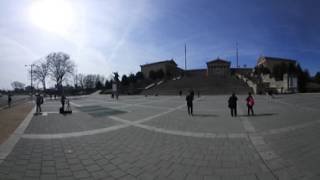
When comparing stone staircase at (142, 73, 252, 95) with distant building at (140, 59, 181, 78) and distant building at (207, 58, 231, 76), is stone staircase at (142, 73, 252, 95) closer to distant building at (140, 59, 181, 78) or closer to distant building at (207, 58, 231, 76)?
distant building at (207, 58, 231, 76)

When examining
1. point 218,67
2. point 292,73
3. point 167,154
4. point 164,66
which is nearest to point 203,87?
point 292,73

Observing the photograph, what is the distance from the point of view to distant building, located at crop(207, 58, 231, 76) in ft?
285

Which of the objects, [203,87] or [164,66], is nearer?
[203,87]

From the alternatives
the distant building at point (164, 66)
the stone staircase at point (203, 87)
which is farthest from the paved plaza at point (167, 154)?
the distant building at point (164, 66)

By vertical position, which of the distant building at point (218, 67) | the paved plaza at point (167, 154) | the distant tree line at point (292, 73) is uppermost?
the distant building at point (218, 67)

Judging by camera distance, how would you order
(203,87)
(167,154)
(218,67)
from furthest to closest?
(218,67), (203,87), (167,154)

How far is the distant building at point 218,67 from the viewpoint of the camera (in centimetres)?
8700

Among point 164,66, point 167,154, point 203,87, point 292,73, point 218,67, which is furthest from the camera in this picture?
point 164,66

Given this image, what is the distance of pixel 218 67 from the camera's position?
8806cm

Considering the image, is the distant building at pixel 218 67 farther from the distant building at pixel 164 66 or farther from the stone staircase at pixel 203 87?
the stone staircase at pixel 203 87

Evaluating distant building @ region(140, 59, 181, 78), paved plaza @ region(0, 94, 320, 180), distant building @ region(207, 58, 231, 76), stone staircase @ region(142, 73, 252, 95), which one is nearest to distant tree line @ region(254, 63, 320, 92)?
stone staircase @ region(142, 73, 252, 95)

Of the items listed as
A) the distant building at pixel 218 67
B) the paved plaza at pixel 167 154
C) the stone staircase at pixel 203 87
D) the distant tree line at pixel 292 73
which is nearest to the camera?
the paved plaza at pixel 167 154

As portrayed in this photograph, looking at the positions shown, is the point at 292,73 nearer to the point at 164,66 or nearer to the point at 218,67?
the point at 218,67

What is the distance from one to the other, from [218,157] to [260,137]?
2811 millimetres
